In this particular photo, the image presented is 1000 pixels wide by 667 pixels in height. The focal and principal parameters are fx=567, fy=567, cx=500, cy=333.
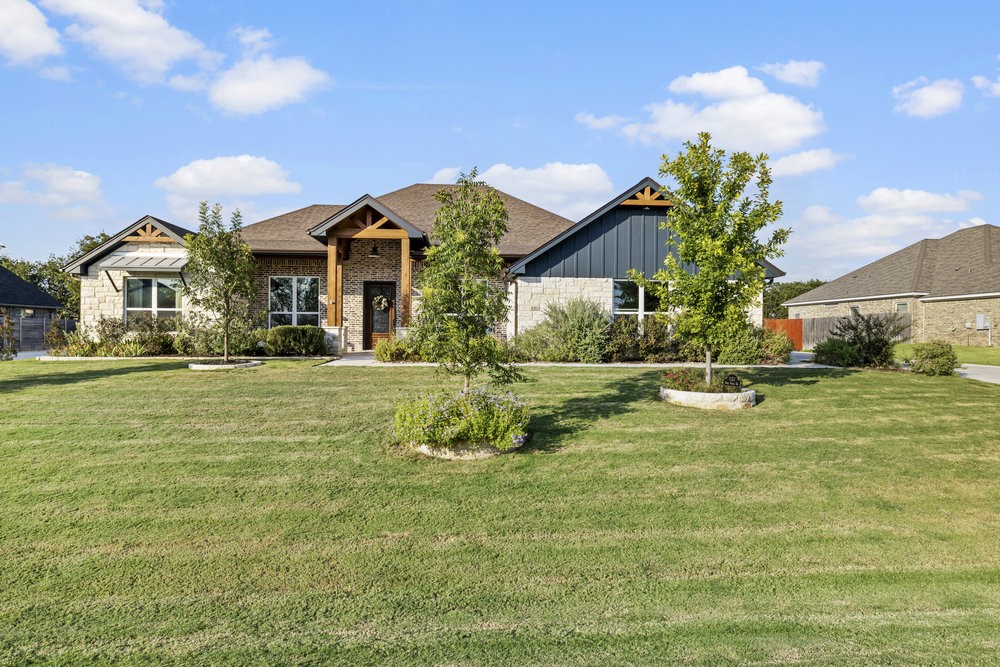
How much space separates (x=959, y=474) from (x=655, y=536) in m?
4.51

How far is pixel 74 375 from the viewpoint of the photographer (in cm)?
1296

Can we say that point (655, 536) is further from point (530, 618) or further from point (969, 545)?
point (969, 545)

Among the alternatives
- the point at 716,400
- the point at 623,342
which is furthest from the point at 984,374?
the point at 716,400

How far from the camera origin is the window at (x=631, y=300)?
60.5ft

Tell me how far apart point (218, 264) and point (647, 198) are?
40.5ft

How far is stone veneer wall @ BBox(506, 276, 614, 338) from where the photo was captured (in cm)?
1820

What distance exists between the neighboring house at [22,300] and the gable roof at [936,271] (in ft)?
147

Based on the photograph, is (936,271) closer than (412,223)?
No

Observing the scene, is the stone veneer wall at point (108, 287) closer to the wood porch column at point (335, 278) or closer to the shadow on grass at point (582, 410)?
the wood porch column at point (335, 278)

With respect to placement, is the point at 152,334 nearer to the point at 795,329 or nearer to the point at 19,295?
the point at 19,295

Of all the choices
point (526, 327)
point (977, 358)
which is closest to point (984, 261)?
point (977, 358)

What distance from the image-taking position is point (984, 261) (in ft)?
98.8

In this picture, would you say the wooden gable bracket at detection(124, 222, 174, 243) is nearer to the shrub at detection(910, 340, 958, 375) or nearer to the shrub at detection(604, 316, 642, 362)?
the shrub at detection(604, 316, 642, 362)

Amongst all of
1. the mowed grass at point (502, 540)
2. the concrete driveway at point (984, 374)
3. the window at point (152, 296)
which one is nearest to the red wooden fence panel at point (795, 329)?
the concrete driveway at point (984, 374)
